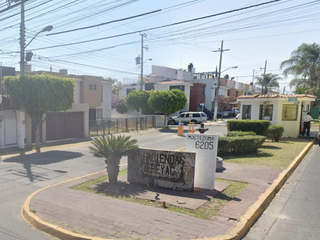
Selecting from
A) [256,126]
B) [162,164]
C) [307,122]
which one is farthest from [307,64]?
[162,164]

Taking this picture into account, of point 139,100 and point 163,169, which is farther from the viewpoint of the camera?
point 139,100

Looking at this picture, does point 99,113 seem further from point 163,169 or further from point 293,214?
point 293,214

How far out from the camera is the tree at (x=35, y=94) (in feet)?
45.1

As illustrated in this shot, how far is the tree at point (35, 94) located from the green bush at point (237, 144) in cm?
883

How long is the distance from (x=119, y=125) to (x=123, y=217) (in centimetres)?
1927

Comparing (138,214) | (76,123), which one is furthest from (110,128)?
(138,214)

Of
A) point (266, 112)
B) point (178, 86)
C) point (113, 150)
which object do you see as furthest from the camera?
point (178, 86)

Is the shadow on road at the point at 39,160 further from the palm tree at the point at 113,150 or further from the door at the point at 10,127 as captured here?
the door at the point at 10,127

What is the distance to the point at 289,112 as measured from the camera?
17.8 m

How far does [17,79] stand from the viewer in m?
13.8

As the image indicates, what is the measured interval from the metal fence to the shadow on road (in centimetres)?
740

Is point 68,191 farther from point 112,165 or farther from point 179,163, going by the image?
point 179,163

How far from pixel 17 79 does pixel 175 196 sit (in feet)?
37.4

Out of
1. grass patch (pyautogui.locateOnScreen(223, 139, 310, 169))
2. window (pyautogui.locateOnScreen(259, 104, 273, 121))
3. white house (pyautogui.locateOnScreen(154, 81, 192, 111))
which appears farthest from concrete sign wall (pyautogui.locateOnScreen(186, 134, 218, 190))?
white house (pyautogui.locateOnScreen(154, 81, 192, 111))
